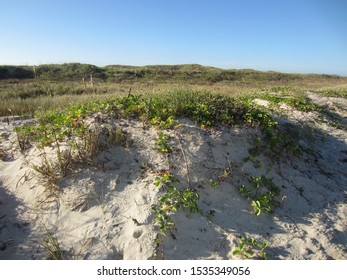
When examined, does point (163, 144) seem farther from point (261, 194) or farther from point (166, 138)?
point (261, 194)

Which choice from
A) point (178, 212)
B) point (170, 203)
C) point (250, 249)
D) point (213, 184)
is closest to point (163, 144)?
point (213, 184)

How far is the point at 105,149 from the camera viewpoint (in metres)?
4.57

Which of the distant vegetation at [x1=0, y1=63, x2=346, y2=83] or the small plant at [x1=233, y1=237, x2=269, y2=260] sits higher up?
the distant vegetation at [x1=0, y1=63, x2=346, y2=83]

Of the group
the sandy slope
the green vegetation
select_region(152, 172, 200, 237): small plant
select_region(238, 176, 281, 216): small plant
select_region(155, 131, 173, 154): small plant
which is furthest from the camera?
select_region(155, 131, 173, 154): small plant

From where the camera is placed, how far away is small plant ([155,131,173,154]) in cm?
450

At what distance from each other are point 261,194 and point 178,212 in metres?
1.40

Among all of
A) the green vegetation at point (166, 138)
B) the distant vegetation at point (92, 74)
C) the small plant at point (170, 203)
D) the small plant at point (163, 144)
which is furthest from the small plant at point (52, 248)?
the distant vegetation at point (92, 74)

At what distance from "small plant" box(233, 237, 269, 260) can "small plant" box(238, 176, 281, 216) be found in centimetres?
59

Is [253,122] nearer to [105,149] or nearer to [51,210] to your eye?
[105,149]

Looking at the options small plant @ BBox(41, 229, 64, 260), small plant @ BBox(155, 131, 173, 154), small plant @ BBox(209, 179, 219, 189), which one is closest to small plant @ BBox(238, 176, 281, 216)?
small plant @ BBox(209, 179, 219, 189)

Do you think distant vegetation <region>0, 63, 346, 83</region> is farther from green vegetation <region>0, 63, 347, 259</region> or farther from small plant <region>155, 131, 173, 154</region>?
small plant <region>155, 131, 173, 154</region>

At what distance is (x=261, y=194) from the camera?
4.30 meters

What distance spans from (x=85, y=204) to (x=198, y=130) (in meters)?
2.23

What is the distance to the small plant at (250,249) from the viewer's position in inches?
127
